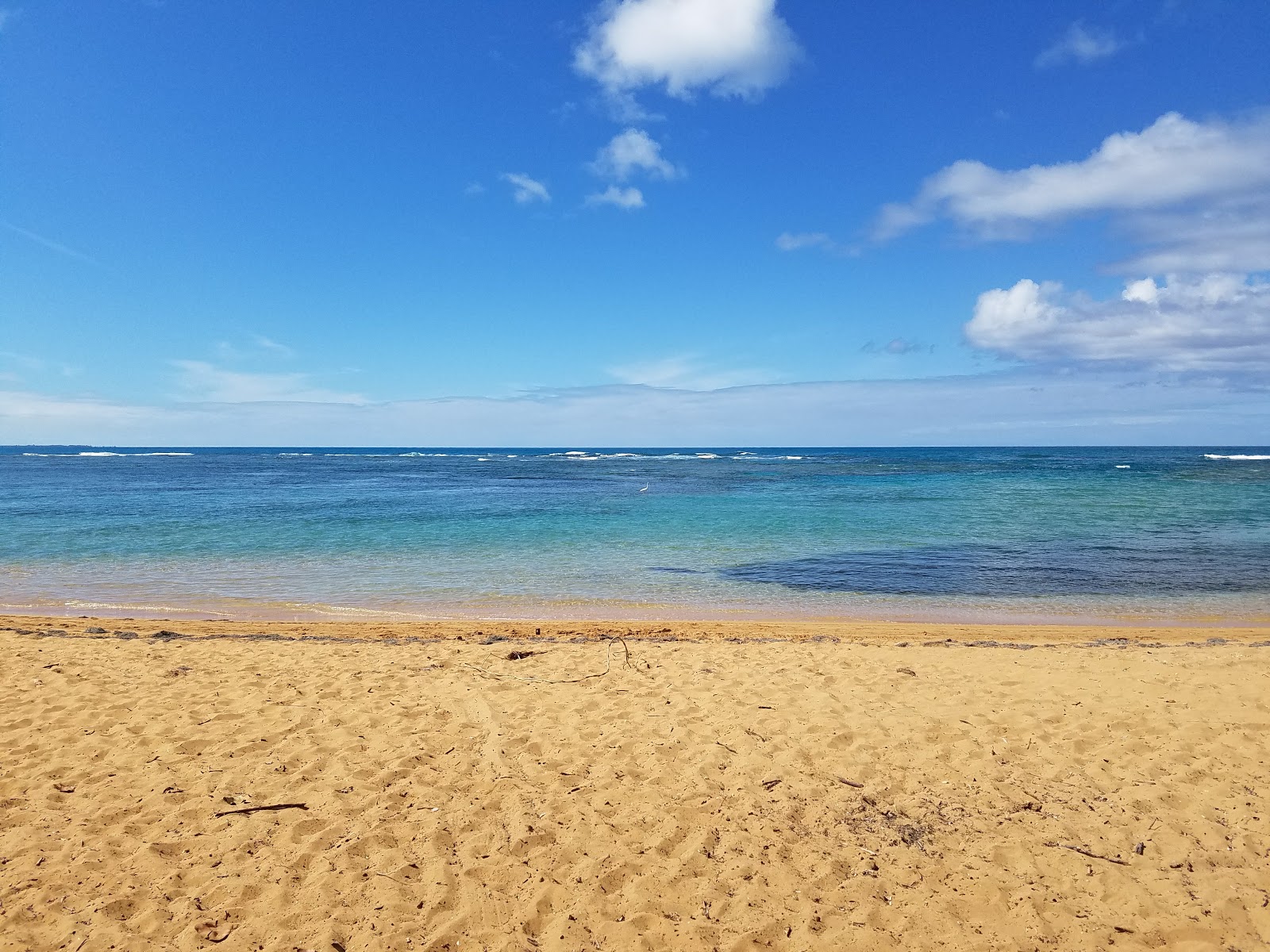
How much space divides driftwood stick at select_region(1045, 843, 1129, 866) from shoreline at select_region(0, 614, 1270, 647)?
5117 millimetres

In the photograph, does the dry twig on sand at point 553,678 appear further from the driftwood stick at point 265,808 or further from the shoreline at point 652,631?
the driftwood stick at point 265,808

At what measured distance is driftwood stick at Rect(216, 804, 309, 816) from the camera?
460cm

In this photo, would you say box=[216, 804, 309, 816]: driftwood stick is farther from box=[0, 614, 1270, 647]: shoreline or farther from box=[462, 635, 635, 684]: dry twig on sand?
box=[0, 614, 1270, 647]: shoreline

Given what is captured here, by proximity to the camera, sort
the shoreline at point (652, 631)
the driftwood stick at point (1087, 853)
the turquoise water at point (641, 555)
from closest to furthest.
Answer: the driftwood stick at point (1087, 853) → the shoreline at point (652, 631) → the turquoise water at point (641, 555)

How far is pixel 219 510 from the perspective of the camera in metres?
27.4

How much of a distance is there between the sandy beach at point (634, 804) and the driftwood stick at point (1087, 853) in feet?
0.07

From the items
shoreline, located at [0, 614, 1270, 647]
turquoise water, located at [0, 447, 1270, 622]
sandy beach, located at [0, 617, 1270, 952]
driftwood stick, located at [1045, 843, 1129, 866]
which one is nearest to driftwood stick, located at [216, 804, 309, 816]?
sandy beach, located at [0, 617, 1270, 952]

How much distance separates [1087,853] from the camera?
422 centimetres

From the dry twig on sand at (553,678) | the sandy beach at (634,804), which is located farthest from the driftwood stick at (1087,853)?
the dry twig on sand at (553,678)

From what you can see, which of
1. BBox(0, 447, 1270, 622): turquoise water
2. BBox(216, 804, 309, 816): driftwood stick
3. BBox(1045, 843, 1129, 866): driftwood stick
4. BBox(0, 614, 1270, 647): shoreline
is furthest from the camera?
BBox(0, 447, 1270, 622): turquoise water

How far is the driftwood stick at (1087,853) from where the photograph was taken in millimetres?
4133

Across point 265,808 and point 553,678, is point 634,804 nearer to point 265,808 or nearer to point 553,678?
point 265,808

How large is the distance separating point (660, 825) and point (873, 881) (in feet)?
4.47

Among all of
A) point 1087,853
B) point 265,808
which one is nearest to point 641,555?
point 265,808
